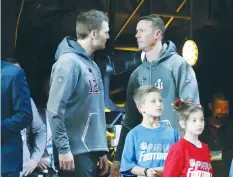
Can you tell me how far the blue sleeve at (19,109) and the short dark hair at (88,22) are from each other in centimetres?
76

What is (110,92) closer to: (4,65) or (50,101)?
(50,101)

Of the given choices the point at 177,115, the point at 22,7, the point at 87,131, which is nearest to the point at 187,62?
the point at 177,115

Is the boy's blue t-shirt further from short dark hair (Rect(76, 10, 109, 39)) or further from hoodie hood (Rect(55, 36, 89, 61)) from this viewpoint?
short dark hair (Rect(76, 10, 109, 39))

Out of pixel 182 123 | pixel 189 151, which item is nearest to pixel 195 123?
pixel 182 123

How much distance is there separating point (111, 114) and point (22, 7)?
1395 mm

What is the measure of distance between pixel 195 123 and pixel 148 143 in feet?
1.69

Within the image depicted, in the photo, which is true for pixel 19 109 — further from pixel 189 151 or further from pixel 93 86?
pixel 189 151

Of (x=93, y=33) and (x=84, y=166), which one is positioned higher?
(x=93, y=33)

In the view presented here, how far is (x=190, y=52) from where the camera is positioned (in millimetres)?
7699

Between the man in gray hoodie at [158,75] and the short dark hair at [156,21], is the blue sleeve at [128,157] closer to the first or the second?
the man in gray hoodie at [158,75]

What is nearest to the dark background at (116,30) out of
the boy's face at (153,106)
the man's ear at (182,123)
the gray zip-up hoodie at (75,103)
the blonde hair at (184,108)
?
the gray zip-up hoodie at (75,103)

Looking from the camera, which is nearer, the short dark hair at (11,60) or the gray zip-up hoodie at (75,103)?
the gray zip-up hoodie at (75,103)

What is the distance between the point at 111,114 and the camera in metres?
7.45

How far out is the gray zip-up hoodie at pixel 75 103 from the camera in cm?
715
